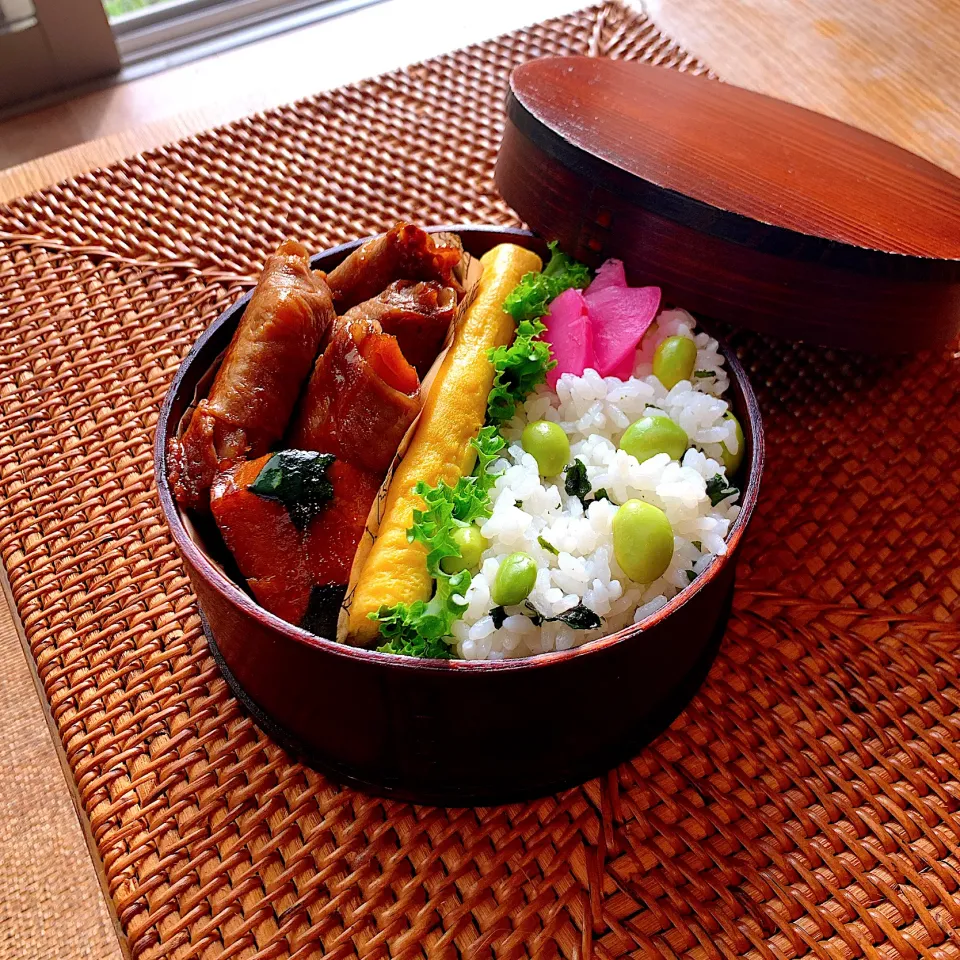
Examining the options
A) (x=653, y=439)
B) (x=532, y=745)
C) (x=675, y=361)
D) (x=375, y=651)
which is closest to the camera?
(x=375, y=651)

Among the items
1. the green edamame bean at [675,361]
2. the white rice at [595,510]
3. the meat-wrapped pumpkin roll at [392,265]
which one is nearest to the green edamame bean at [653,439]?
the white rice at [595,510]

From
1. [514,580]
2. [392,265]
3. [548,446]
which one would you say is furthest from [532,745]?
[392,265]

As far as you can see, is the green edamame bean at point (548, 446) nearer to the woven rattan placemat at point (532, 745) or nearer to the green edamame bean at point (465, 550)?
the green edamame bean at point (465, 550)

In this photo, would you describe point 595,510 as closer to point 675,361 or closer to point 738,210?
point 675,361

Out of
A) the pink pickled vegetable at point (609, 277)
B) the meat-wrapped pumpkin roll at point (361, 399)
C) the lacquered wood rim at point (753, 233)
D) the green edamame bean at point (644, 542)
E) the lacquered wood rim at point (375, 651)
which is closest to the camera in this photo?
the lacquered wood rim at point (375, 651)

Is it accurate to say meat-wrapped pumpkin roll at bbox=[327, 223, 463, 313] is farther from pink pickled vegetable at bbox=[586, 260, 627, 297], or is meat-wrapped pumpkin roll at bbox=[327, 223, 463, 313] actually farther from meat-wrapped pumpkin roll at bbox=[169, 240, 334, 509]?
pink pickled vegetable at bbox=[586, 260, 627, 297]

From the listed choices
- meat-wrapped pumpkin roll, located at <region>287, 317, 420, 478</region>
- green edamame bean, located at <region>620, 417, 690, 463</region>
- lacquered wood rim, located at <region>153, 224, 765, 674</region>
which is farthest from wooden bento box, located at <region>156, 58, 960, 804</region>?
meat-wrapped pumpkin roll, located at <region>287, 317, 420, 478</region>
